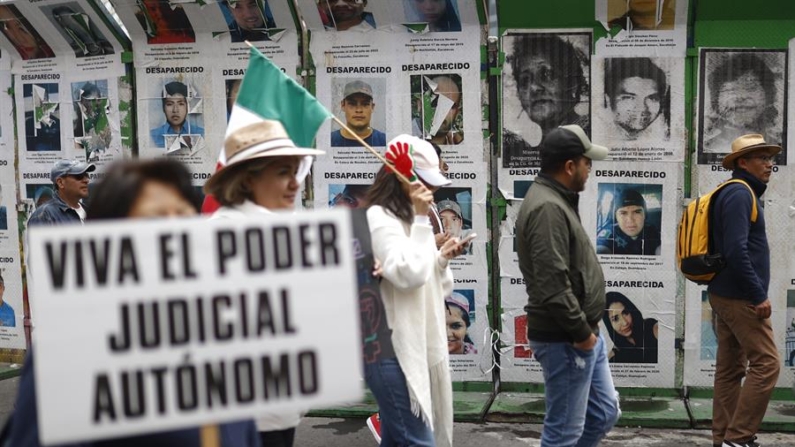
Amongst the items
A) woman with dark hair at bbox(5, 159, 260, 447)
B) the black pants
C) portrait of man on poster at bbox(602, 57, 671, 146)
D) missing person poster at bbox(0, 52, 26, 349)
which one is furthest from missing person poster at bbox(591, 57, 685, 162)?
woman with dark hair at bbox(5, 159, 260, 447)

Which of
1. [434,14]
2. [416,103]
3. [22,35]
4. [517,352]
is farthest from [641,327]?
[22,35]

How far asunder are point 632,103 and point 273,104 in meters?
3.27

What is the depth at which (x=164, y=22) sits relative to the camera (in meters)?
6.99

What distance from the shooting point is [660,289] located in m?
6.53

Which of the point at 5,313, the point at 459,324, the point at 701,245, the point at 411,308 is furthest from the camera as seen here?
the point at 5,313

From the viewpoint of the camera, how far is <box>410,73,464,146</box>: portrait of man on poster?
6.58 meters

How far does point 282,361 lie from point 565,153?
2660 millimetres

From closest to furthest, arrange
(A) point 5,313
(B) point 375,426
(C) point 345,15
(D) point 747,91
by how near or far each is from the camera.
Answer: (B) point 375,426 < (D) point 747,91 < (C) point 345,15 < (A) point 5,313

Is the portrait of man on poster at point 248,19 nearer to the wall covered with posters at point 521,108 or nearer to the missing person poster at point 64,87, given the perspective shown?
the wall covered with posters at point 521,108

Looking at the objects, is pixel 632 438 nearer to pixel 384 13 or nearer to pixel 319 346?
pixel 384 13

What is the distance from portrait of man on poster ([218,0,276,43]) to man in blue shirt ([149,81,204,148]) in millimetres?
561

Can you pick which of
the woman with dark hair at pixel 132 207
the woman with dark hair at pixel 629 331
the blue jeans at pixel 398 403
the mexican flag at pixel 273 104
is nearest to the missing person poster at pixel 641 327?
the woman with dark hair at pixel 629 331

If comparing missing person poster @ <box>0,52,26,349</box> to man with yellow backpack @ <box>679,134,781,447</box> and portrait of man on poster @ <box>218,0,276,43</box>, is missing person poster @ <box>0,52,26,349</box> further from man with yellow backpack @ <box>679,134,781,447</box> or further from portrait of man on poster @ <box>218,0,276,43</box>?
man with yellow backpack @ <box>679,134,781,447</box>

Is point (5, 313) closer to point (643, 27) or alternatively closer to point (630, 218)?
point (630, 218)
